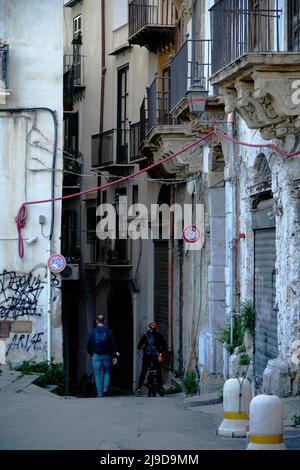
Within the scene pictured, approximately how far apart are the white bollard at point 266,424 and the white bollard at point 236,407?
2360 millimetres

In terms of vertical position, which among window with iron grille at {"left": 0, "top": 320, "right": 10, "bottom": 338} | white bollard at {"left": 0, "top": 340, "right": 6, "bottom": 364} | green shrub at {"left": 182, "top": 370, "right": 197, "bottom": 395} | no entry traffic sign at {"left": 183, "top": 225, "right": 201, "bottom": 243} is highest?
Result: no entry traffic sign at {"left": 183, "top": 225, "right": 201, "bottom": 243}

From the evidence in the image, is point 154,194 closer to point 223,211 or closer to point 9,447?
point 223,211

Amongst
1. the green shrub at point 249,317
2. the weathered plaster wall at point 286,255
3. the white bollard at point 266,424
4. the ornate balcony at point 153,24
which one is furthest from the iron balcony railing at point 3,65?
the white bollard at point 266,424

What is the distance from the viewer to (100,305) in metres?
35.5

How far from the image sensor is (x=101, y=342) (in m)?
24.3

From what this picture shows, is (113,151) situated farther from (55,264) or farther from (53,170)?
(55,264)

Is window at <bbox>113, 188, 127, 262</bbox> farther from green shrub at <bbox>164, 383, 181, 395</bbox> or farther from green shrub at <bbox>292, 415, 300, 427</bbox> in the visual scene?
green shrub at <bbox>292, 415, 300, 427</bbox>

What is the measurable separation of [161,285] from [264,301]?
36.9 ft

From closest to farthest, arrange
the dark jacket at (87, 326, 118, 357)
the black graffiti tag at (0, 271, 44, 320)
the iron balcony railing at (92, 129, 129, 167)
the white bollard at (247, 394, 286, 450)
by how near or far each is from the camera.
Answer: the white bollard at (247, 394, 286, 450) < the dark jacket at (87, 326, 118, 357) < the black graffiti tag at (0, 271, 44, 320) < the iron balcony railing at (92, 129, 129, 167)

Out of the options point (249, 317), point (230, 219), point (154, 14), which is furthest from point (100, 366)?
point (154, 14)

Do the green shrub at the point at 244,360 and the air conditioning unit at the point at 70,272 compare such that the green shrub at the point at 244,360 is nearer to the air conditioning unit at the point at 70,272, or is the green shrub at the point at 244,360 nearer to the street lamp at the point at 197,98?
the street lamp at the point at 197,98

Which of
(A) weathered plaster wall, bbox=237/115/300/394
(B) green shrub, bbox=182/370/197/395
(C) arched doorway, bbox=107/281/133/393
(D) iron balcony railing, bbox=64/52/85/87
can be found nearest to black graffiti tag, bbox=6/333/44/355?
(B) green shrub, bbox=182/370/197/395

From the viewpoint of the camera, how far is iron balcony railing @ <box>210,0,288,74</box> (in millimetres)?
16531

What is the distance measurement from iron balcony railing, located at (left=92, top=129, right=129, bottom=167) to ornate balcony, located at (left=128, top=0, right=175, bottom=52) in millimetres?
2784
